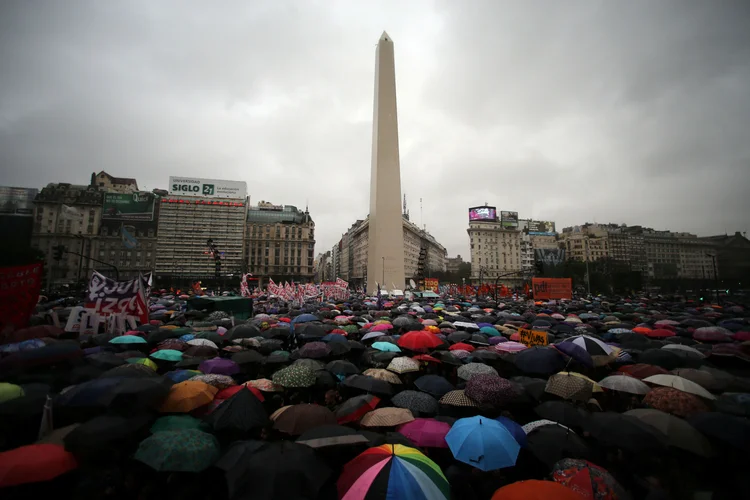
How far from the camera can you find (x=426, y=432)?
188 inches

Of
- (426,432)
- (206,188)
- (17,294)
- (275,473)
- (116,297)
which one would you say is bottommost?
(426,432)

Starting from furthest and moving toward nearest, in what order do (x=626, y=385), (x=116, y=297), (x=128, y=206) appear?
(x=128, y=206)
(x=116, y=297)
(x=626, y=385)

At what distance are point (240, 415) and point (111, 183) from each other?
9625 centimetres

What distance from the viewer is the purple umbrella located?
7.40m

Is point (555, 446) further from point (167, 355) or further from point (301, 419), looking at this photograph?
point (167, 355)

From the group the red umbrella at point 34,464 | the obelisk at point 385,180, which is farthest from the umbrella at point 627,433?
the obelisk at point 385,180

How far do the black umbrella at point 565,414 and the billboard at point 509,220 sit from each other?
9442 cm

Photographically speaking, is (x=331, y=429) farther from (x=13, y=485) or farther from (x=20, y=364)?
(x=20, y=364)

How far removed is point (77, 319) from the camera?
34.7ft

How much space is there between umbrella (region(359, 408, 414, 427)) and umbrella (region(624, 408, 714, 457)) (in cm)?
302

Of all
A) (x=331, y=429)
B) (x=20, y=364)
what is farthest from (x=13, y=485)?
(x=20, y=364)

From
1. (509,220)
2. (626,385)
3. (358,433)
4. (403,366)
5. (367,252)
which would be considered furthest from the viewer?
(509,220)

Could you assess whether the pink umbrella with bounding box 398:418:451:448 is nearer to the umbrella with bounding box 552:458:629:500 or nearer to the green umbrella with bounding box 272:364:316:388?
the umbrella with bounding box 552:458:629:500

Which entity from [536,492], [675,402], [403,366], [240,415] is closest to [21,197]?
[403,366]
